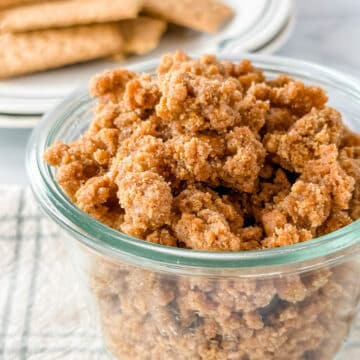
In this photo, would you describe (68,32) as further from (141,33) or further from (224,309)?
(224,309)

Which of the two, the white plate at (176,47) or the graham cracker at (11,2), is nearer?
the white plate at (176,47)

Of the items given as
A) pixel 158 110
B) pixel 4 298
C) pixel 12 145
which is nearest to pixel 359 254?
pixel 158 110

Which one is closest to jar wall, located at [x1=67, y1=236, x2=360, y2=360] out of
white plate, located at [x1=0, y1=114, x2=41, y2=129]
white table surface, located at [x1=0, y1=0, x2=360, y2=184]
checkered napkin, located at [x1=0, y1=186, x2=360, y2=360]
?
checkered napkin, located at [x1=0, y1=186, x2=360, y2=360]

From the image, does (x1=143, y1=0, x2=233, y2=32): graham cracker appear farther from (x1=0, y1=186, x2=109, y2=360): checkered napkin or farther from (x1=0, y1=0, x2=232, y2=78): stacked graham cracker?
(x1=0, y1=186, x2=109, y2=360): checkered napkin

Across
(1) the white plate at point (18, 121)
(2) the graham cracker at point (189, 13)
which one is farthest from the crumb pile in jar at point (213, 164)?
(2) the graham cracker at point (189, 13)

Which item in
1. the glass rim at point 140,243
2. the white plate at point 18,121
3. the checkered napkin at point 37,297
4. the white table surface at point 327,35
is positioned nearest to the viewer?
the glass rim at point 140,243

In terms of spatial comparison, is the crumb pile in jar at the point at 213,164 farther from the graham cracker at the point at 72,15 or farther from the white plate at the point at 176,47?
the graham cracker at the point at 72,15

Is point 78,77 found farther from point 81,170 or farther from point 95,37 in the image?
point 81,170
